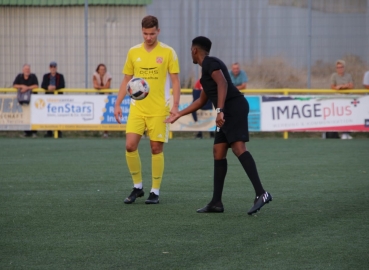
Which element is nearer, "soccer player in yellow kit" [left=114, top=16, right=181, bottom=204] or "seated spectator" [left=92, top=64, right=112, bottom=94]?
"soccer player in yellow kit" [left=114, top=16, right=181, bottom=204]

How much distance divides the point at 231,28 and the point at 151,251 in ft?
50.6

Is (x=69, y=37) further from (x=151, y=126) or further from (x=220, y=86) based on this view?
(x=220, y=86)

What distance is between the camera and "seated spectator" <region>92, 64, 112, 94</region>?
20.6m

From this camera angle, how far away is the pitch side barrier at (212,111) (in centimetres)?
1961

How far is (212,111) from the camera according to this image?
20062mm

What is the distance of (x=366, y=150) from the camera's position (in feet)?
53.2

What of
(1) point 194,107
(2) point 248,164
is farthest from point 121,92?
(2) point 248,164

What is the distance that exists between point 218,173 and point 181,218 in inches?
30.0

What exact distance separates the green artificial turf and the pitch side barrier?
17.8ft

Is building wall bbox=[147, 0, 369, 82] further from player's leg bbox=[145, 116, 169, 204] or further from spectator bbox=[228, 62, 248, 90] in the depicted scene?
player's leg bbox=[145, 116, 169, 204]

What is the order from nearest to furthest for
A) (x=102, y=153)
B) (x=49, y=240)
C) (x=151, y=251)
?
(x=151, y=251) < (x=49, y=240) < (x=102, y=153)

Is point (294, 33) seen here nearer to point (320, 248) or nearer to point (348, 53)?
point (348, 53)

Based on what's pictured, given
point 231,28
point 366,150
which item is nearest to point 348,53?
point 231,28

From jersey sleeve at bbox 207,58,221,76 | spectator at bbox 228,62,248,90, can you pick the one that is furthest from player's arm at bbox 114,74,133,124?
spectator at bbox 228,62,248,90
